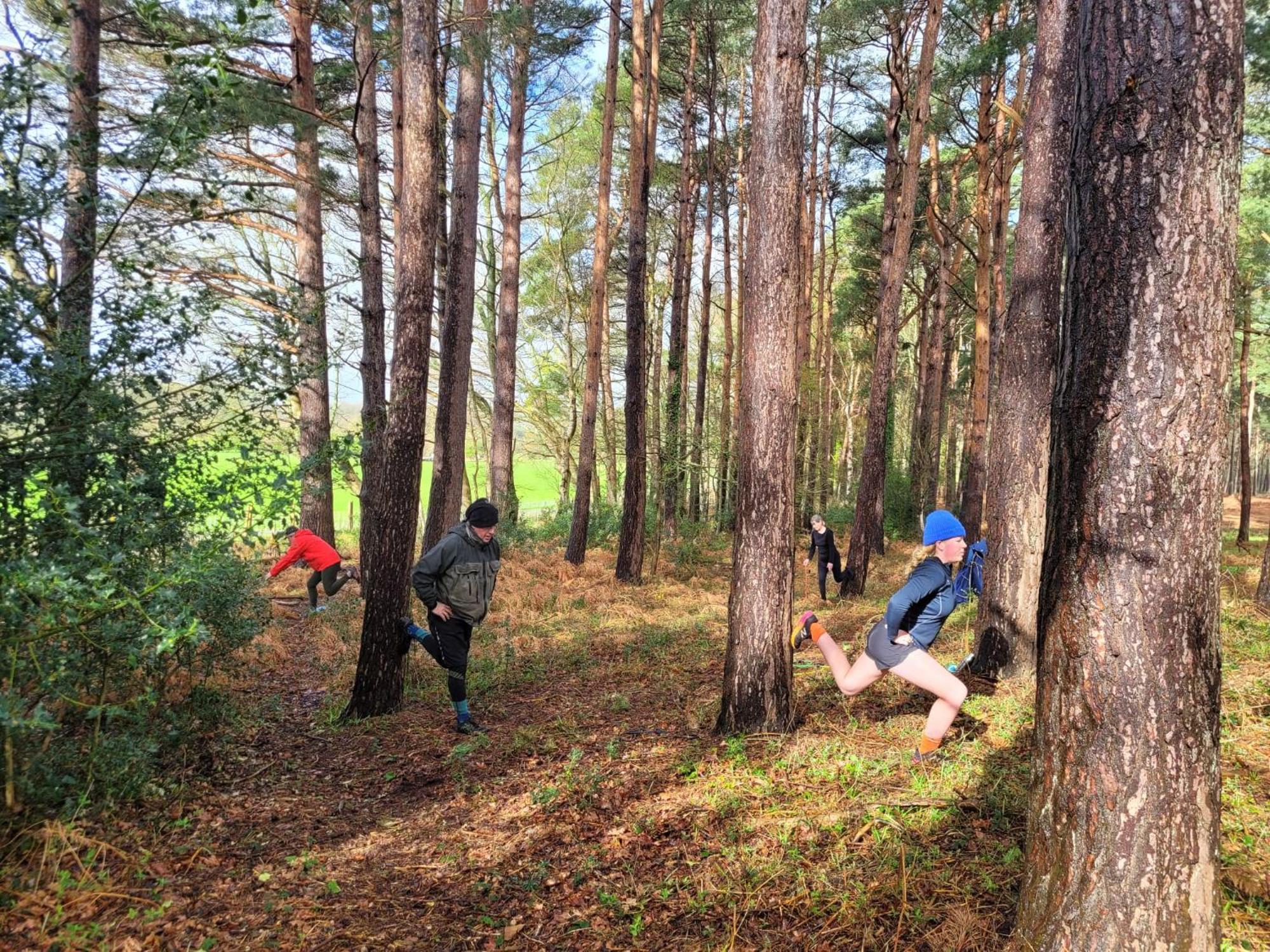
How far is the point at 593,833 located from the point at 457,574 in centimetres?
247

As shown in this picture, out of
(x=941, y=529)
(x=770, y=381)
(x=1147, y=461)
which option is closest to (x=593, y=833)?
(x=941, y=529)

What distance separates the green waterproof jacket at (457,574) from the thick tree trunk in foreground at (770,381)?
7.41 ft

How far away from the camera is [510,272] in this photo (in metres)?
13.8

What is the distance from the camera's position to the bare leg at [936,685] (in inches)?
161

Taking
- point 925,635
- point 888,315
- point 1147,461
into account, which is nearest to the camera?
point 1147,461

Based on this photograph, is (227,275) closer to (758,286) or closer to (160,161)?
(160,161)

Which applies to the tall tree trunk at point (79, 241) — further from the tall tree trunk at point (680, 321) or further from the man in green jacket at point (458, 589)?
the tall tree trunk at point (680, 321)

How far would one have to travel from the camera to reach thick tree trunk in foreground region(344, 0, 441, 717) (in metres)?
5.57

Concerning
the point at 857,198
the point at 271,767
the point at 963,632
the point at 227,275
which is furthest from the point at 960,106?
the point at 271,767

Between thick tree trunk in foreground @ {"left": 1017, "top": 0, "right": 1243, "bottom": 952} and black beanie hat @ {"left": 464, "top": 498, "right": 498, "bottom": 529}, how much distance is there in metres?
4.30

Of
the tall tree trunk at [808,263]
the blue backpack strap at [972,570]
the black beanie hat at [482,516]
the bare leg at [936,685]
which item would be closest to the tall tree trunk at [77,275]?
the black beanie hat at [482,516]

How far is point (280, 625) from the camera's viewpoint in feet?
29.5

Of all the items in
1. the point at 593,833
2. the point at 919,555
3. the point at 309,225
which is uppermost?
the point at 309,225

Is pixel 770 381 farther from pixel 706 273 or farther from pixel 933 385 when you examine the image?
pixel 933 385
